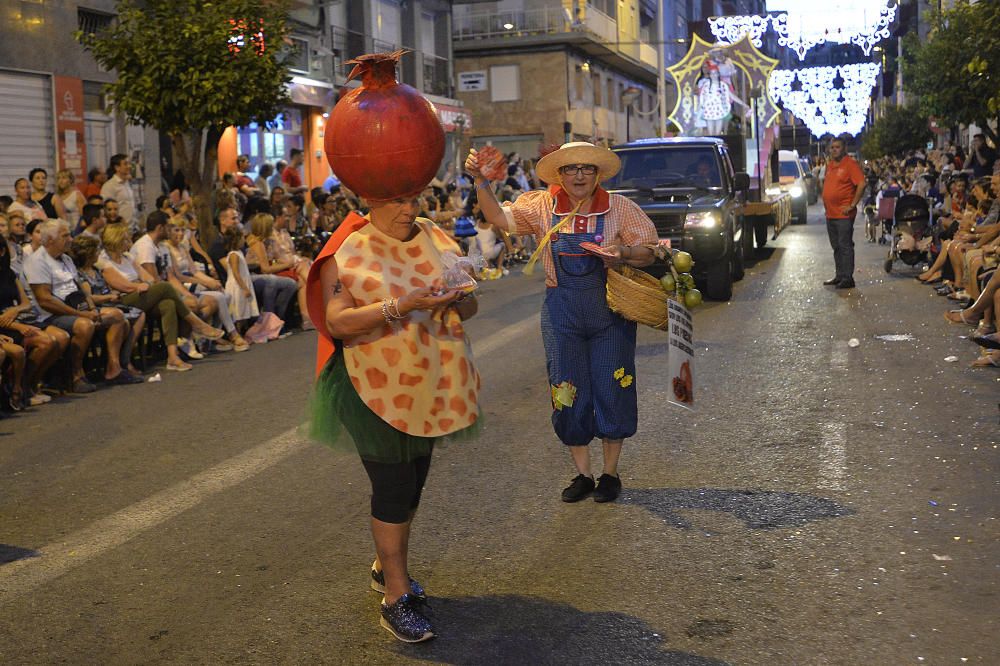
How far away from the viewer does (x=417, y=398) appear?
4.53 m

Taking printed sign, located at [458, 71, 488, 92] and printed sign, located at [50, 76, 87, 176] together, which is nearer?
printed sign, located at [50, 76, 87, 176]

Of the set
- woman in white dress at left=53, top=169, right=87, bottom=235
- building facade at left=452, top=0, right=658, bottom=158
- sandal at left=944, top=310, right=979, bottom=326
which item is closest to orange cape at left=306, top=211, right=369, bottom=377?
sandal at left=944, top=310, right=979, bottom=326

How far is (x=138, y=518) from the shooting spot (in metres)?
6.47

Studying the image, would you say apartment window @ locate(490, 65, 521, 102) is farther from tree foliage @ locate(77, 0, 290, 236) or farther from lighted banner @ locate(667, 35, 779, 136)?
tree foliage @ locate(77, 0, 290, 236)

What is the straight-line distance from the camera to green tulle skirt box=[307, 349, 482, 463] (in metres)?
4.53

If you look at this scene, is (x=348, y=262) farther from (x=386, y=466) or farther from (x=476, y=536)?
(x=476, y=536)

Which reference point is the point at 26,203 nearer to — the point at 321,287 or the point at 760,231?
the point at 321,287

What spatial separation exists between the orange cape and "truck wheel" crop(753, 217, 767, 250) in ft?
63.7

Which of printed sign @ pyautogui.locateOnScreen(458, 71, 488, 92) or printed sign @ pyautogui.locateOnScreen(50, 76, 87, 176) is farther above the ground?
printed sign @ pyautogui.locateOnScreen(458, 71, 488, 92)

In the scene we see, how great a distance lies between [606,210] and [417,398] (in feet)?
7.25

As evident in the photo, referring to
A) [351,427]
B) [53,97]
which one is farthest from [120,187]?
[351,427]

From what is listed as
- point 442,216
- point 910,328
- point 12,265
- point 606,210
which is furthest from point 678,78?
point 606,210

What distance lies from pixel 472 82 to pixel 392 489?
47.2 m

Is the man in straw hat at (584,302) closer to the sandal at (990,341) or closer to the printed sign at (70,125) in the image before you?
the sandal at (990,341)
